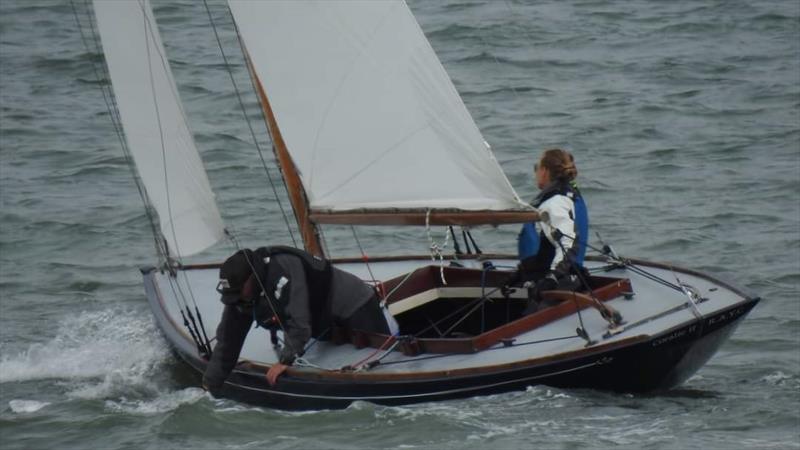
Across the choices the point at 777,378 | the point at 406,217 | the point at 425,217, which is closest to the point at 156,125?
the point at 406,217

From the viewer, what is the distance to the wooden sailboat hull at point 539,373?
8.80 meters

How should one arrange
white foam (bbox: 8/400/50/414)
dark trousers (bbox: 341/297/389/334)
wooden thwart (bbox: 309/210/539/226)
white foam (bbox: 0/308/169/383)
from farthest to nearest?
white foam (bbox: 0/308/169/383) → white foam (bbox: 8/400/50/414) → dark trousers (bbox: 341/297/389/334) → wooden thwart (bbox: 309/210/539/226)

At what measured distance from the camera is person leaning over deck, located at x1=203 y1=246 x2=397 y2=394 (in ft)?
29.8

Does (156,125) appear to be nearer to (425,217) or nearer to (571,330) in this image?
(425,217)

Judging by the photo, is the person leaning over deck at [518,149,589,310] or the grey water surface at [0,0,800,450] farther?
the person leaning over deck at [518,149,589,310]

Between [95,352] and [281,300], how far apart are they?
2.99 m

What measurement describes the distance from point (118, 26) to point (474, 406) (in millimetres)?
3580

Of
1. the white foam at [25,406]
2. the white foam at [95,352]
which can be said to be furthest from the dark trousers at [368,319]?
the white foam at [25,406]

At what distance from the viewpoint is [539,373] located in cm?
882

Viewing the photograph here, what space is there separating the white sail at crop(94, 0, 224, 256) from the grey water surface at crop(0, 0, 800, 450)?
104 centimetres

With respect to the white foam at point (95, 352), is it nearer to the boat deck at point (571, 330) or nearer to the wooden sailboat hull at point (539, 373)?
the boat deck at point (571, 330)

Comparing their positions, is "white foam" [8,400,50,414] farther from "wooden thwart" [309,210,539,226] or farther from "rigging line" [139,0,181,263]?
"wooden thwart" [309,210,539,226]

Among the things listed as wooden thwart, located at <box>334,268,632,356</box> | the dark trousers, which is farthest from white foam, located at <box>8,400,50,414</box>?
the dark trousers

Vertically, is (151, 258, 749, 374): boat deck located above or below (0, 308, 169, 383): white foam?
above
